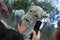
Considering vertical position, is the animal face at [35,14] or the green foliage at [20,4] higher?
the green foliage at [20,4]

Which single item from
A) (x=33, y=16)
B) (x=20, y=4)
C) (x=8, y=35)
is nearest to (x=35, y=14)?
(x=33, y=16)

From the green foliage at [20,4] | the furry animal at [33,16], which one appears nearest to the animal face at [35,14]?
the furry animal at [33,16]

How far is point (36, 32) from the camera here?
1.42 metres

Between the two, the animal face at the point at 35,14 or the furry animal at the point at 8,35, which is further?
the animal face at the point at 35,14

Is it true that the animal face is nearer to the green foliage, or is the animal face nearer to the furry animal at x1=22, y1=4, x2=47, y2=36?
the furry animal at x1=22, y1=4, x2=47, y2=36

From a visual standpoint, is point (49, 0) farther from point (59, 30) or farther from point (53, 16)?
point (59, 30)

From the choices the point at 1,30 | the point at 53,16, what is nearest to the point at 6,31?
the point at 1,30

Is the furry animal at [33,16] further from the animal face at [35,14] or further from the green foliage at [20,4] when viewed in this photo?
the green foliage at [20,4]

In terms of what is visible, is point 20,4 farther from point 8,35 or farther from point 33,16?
point 8,35

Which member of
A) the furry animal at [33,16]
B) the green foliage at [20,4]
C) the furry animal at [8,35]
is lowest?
the furry animal at [8,35]

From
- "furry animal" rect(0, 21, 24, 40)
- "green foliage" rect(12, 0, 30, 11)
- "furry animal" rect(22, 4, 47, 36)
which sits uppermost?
"green foliage" rect(12, 0, 30, 11)

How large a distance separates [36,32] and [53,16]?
4300 millimetres

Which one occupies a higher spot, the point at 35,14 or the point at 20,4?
the point at 20,4

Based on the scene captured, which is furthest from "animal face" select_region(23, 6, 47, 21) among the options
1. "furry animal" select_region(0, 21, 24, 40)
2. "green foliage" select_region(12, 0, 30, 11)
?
"green foliage" select_region(12, 0, 30, 11)
